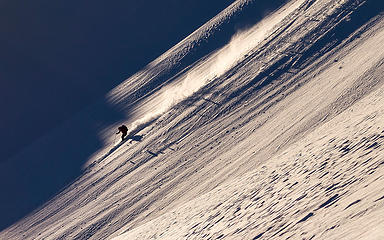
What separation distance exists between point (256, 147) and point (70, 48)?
93.7 ft

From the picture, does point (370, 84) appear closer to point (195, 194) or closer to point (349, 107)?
point (349, 107)

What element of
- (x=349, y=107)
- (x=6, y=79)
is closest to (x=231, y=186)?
(x=349, y=107)

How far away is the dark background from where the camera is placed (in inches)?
1517

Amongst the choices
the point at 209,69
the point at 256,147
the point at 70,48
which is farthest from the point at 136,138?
the point at 70,48

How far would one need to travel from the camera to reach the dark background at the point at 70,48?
38.5 meters

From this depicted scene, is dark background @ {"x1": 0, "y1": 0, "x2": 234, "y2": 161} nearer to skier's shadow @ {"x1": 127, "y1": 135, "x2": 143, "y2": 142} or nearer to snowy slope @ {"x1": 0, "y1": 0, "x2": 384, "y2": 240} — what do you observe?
snowy slope @ {"x1": 0, "y1": 0, "x2": 384, "y2": 240}

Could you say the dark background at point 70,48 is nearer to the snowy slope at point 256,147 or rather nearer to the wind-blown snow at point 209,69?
the wind-blown snow at point 209,69

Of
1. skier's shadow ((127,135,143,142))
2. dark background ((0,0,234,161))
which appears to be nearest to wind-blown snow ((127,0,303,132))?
skier's shadow ((127,135,143,142))

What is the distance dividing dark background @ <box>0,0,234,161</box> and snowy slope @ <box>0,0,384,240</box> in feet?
27.9

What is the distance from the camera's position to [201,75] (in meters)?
29.7

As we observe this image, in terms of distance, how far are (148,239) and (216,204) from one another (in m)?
3.36

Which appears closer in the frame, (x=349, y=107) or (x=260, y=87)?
(x=349, y=107)

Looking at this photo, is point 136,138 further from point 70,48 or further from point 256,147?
point 70,48

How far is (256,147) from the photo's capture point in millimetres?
21969
